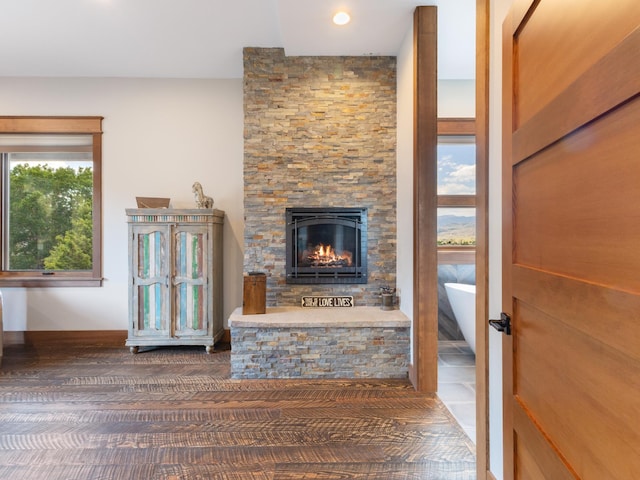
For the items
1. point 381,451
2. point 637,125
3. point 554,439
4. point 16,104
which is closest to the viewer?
point 637,125

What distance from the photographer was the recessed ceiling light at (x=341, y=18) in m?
2.43

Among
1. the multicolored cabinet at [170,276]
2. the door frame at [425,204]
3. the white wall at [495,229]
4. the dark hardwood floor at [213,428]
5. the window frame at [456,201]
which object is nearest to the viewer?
the white wall at [495,229]

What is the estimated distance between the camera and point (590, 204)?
70 centimetres

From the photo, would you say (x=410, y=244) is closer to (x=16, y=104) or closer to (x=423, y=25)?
(x=423, y=25)

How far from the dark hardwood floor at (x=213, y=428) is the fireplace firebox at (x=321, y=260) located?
2.97ft

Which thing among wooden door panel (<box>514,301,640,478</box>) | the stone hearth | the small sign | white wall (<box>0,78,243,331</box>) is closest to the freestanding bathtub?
the stone hearth

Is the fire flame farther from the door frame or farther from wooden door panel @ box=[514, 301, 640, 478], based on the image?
wooden door panel @ box=[514, 301, 640, 478]

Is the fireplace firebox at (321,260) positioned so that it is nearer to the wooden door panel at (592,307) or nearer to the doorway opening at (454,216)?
the doorway opening at (454,216)

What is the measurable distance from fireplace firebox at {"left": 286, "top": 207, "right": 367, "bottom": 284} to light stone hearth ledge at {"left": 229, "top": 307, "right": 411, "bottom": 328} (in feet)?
1.19

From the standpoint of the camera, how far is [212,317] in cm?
324

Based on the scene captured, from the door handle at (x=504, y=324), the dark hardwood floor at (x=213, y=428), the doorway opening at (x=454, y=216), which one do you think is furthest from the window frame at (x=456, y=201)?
the door handle at (x=504, y=324)

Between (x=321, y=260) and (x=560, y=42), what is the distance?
2479 mm

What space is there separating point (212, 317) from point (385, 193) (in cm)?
201

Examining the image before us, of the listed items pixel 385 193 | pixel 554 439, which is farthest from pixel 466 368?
pixel 554 439
